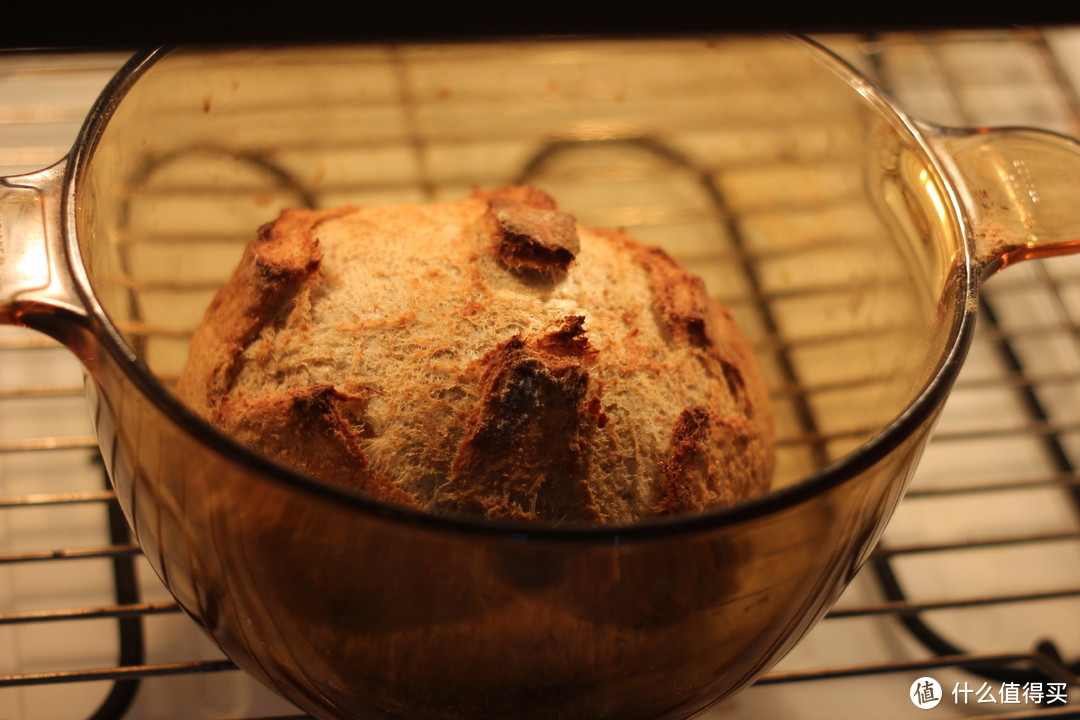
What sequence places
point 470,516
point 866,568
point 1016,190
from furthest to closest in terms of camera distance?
point 866,568 → point 1016,190 → point 470,516

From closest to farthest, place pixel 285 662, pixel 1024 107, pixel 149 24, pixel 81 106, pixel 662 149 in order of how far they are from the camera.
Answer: pixel 149 24
pixel 285 662
pixel 662 149
pixel 81 106
pixel 1024 107

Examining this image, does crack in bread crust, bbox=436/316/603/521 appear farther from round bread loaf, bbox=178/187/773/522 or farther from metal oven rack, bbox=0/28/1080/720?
metal oven rack, bbox=0/28/1080/720

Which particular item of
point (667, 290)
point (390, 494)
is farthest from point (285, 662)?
point (667, 290)

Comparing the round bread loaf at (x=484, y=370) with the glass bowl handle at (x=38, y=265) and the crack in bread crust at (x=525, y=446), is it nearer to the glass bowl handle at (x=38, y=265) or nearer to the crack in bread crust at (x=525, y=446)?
the crack in bread crust at (x=525, y=446)

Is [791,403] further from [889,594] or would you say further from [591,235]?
[591,235]

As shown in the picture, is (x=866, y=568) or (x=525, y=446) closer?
(x=525, y=446)

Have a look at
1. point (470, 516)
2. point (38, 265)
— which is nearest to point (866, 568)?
point (470, 516)

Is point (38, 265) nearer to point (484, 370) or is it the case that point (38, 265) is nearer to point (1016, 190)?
point (484, 370)
